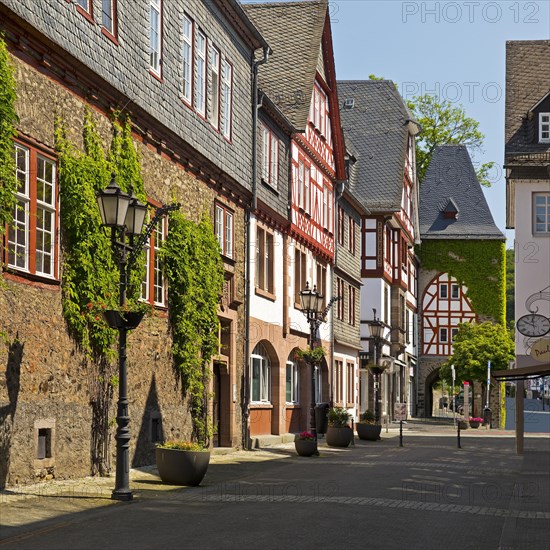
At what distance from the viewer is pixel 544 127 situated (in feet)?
141

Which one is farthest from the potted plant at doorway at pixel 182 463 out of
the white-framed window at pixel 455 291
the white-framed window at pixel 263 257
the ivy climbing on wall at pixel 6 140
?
the white-framed window at pixel 455 291

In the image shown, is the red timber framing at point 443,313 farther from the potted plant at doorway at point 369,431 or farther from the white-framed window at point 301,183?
the white-framed window at point 301,183

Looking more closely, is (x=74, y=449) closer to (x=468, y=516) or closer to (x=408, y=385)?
(x=468, y=516)

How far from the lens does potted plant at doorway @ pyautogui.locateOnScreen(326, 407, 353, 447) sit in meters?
32.2

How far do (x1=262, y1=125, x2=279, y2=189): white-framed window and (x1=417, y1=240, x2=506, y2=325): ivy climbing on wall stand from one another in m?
40.2

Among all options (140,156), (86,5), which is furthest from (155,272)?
(86,5)

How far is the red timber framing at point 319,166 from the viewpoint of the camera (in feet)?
116

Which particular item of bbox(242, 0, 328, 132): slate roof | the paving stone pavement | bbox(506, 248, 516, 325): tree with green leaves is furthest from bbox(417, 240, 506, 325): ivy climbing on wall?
the paving stone pavement

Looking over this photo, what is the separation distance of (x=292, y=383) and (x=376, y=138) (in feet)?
86.9

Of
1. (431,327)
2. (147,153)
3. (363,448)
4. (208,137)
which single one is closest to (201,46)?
(208,137)

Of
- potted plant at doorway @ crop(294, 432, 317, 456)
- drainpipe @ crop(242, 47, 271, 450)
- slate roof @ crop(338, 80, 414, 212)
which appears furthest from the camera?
slate roof @ crop(338, 80, 414, 212)

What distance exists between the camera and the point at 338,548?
1109 centimetres

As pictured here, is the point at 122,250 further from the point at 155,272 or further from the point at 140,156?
the point at 155,272

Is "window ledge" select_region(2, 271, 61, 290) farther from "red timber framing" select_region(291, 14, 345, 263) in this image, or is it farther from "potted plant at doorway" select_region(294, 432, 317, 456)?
"red timber framing" select_region(291, 14, 345, 263)
